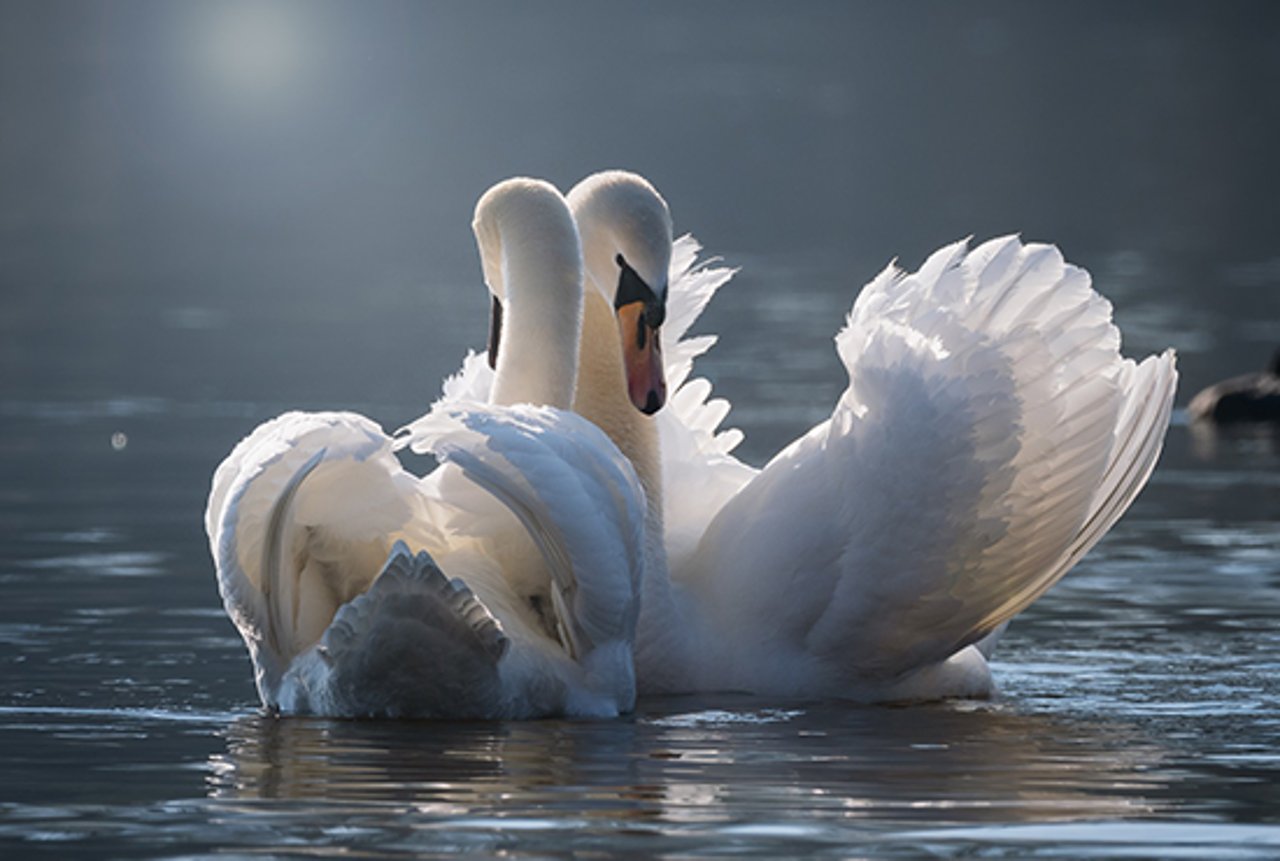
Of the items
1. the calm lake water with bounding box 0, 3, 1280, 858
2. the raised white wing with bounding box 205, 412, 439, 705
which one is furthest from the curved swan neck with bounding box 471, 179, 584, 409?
the calm lake water with bounding box 0, 3, 1280, 858

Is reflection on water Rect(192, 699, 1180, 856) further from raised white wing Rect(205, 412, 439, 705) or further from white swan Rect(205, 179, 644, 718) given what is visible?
raised white wing Rect(205, 412, 439, 705)

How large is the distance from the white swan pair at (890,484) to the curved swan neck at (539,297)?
0.04 ft

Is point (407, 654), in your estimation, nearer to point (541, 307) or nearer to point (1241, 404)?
point (541, 307)

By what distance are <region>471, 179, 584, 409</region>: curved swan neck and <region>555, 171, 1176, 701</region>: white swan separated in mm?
267

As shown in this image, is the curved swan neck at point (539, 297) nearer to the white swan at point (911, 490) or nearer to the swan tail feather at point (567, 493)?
the white swan at point (911, 490)

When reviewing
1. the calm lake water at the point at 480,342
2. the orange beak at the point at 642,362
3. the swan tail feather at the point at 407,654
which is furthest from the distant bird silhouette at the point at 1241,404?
the swan tail feather at the point at 407,654

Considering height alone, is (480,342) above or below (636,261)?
above

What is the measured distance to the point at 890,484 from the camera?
974 cm

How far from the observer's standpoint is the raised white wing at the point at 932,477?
9.78 m

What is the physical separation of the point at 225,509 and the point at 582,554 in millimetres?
1058

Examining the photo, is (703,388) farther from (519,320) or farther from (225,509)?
(225,509)

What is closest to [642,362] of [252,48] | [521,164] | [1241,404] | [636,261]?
[636,261]

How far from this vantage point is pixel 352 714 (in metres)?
9.09

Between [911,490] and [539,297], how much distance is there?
4.54 ft
